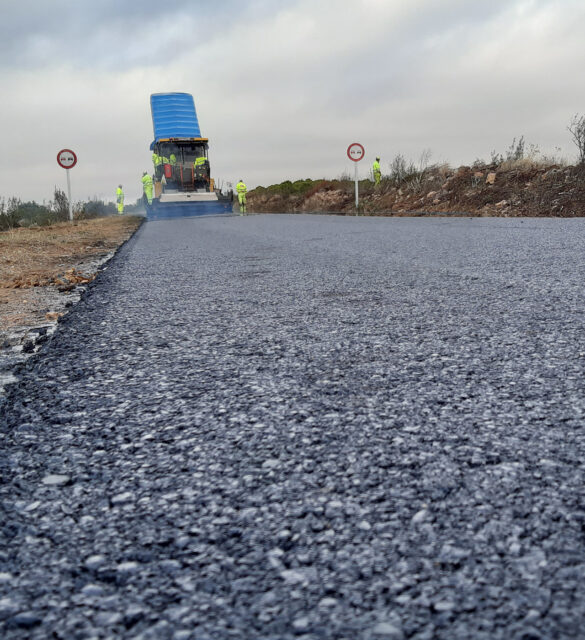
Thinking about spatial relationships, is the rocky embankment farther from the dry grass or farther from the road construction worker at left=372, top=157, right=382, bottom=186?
the dry grass

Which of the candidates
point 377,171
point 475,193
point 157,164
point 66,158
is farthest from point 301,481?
point 157,164

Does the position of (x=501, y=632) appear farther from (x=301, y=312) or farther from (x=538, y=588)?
(x=301, y=312)

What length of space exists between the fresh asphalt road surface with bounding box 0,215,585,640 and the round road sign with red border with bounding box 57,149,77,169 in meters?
18.6

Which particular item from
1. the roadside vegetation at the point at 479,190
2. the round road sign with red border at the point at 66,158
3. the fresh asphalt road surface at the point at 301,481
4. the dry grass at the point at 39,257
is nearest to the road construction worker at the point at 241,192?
the roadside vegetation at the point at 479,190

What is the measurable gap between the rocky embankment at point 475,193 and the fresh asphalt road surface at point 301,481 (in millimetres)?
12435

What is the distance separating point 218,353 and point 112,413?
78 centimetres

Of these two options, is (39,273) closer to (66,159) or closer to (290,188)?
(66,159)

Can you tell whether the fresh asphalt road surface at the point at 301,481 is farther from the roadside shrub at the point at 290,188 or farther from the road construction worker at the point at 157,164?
the roadside shrub at the point at 290,188

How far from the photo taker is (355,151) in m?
20.7

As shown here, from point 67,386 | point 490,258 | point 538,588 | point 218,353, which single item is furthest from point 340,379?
point 490,258

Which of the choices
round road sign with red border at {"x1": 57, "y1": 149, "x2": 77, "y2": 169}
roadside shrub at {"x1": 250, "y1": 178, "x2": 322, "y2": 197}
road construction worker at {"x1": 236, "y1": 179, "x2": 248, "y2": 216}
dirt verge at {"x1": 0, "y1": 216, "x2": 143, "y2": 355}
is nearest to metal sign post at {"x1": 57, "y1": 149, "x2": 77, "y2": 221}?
round road sign with red border at {"x1": 57, "y1": 149, "x2": 77, "y2": 169}

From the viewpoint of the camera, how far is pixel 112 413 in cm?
200

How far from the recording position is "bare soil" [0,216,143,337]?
4.04 m

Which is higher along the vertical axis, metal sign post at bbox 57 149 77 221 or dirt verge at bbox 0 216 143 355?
metal sign post at bbox 57 149 77 221
